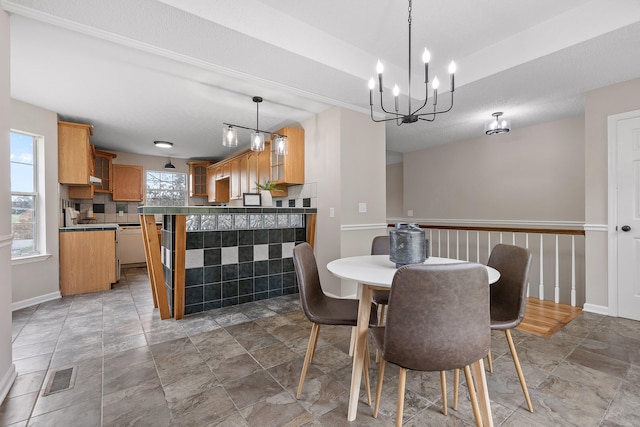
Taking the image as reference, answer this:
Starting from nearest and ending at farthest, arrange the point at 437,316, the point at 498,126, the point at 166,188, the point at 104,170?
the point at 437,316 < the point at 498,126 < the point at 104,170 < the point at 166,188

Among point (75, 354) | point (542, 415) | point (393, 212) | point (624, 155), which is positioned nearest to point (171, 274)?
point (75, 354)

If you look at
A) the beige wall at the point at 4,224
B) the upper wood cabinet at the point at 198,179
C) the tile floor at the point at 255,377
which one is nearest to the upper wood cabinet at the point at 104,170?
the upper wood cabinet at the point at 198,179

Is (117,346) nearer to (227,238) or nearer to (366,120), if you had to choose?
(227,238)

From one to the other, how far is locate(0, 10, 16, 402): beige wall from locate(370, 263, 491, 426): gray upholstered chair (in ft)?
7.31

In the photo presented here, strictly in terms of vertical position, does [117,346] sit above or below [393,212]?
below

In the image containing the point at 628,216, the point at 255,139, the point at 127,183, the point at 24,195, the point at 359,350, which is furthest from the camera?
the point at 127,183

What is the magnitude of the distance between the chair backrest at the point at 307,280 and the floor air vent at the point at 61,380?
1548 millimetres

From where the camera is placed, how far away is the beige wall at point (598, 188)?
2947 mm

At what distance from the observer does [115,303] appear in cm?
345

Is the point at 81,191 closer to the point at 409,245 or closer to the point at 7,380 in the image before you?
the point at 7,380

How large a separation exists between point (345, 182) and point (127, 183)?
5183mm

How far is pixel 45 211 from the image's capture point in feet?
11.8

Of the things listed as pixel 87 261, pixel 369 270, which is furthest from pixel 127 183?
pixel 369 270

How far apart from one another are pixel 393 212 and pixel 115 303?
5.58 meters
